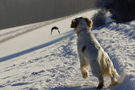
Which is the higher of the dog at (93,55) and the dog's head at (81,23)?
the dog's head at (81,23)

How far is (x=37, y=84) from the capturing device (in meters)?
5.60

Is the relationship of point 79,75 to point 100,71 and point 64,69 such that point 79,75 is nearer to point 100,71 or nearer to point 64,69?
point 64,69

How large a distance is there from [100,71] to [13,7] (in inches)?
5368

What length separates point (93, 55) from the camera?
4.54 m

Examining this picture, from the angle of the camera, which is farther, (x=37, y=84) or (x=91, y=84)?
(x=37, y=84)

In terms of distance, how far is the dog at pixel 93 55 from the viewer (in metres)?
4.49

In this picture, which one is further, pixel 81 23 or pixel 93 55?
pixel 81 23

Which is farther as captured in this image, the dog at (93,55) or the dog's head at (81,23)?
the dog's head at (81,23)

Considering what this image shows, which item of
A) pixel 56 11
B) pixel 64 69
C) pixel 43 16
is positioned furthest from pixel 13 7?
pixel 64 69

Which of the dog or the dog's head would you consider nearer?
the dog

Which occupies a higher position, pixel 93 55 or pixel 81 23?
pixel 81 23

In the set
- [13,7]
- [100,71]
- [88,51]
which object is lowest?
[100,71]

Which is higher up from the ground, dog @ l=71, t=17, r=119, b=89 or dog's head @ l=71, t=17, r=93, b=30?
dog's head @ l=71, t=17, r=93, b=30

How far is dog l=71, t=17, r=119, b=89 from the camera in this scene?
449 centimetres
